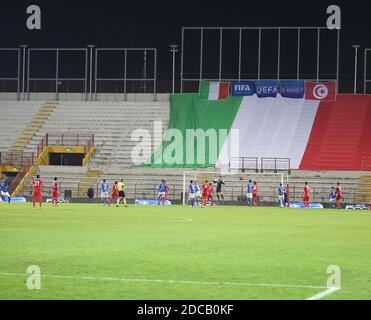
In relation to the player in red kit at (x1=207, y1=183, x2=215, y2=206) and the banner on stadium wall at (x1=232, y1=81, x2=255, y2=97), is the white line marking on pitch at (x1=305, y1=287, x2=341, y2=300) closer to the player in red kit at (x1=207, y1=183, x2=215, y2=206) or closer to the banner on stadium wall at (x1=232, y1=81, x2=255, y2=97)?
the player in red kit at (x1=207, y1=183, x2=215, y2=206)

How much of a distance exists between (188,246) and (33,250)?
3.89 m

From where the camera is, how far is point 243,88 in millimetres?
66562

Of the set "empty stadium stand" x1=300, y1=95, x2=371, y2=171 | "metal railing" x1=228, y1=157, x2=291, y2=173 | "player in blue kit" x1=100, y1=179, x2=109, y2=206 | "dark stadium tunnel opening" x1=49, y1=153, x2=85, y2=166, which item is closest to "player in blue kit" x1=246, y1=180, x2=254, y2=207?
"metal railing" x1=228, y1=157, x2=291, y2=173

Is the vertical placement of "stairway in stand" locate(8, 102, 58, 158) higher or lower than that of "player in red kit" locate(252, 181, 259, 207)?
higher

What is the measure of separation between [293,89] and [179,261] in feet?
166

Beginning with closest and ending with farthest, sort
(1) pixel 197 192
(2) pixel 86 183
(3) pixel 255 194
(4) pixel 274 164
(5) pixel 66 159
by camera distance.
A: 1. (1) pixel 197 192
2. (3) pixel 255 194
3. (2) pixel 86 183
4. (4) pixel 274 164
5. (5) pixel 66 159

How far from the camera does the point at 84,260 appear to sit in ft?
52.6

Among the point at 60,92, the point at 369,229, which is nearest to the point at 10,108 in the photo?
the point at 60,92

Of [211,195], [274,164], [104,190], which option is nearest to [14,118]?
[104,190]

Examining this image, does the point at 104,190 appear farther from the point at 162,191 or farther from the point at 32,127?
the point at 32,127

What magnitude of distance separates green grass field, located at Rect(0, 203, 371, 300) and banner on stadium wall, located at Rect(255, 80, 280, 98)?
39.6 meters

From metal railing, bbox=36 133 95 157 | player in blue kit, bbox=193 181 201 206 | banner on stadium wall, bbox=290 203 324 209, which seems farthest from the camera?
metal railing, bbox=36 133 95 157

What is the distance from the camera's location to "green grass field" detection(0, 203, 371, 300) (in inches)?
476
